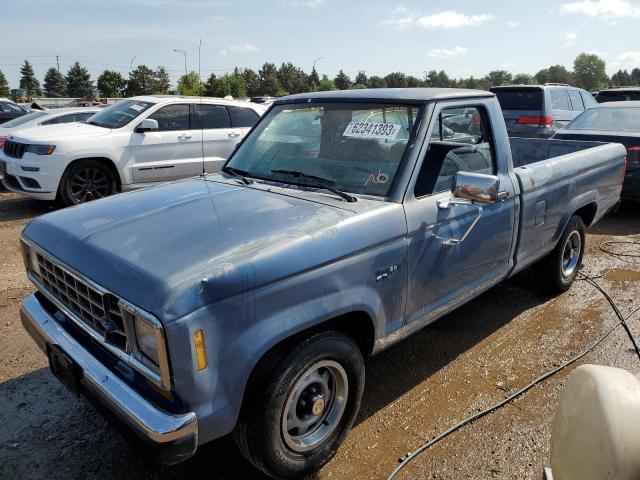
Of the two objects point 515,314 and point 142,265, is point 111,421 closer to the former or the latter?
point 142,265

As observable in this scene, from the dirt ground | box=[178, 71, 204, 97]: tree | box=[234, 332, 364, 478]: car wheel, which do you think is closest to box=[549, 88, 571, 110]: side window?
box=[178, 71, 204, 97]: tree

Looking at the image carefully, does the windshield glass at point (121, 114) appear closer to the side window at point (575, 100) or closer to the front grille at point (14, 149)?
the front grille at point (14, 149)

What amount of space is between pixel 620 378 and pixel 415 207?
58.6 inches

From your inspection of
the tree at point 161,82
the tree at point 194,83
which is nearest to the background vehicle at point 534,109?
the tree at point 194,83

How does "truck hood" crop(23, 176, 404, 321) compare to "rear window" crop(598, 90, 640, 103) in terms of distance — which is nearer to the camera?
"truck hood" crop(23, 176, 404, 321)

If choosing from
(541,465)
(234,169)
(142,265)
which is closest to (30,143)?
(234,169)

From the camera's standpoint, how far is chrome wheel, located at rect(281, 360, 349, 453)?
2525 millimetres

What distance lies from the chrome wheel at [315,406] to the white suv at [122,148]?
6.36 metres

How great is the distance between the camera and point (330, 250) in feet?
8.09

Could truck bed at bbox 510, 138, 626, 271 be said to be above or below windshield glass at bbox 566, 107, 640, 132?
below

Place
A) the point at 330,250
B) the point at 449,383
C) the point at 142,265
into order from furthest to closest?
the point at 449,383 < the point at 330,250 < the point at 142,265

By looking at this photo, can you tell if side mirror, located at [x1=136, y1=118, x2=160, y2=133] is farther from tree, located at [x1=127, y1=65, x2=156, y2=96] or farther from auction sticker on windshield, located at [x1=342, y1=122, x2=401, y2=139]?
tree, located at [x1=127, y1=65, x2=156, y2=96]

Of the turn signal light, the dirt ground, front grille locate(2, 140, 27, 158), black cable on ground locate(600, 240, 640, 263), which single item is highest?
front grille locate(2, 140, 27, 158)

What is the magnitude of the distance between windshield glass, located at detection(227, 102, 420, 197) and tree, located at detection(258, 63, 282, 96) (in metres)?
66.6
